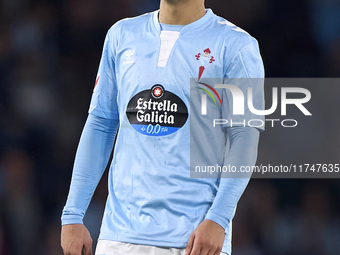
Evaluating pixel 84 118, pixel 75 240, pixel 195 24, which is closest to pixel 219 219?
pixel 75 240

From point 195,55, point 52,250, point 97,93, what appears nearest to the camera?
point 195,55

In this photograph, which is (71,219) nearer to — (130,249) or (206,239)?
(130,249)

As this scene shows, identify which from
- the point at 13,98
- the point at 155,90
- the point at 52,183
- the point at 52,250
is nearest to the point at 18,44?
the point at 13,98

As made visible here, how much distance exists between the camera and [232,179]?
1930 mm

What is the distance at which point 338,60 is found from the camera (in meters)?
4.16

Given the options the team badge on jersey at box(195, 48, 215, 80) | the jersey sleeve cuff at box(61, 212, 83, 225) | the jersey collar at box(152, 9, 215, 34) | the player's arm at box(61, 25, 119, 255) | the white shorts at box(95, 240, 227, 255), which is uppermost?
the jersey collar at box(152, 9, 215, 34)

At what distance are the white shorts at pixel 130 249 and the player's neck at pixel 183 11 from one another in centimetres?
84

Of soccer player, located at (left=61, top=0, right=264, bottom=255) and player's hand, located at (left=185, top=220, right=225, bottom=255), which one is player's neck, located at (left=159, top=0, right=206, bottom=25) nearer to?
soccer player, located at (left=61, top=0, right=264, bottom=255)

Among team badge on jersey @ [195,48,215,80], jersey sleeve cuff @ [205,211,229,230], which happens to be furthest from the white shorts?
team badge on jersey @ [195,48,215,80]

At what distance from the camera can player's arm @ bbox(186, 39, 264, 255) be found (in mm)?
1858

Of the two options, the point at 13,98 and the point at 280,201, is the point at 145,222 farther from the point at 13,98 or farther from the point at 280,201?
the point at 13,98

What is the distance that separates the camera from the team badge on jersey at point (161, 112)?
203cm

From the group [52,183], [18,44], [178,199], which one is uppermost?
[18,44]

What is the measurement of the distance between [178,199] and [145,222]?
0.46ft
